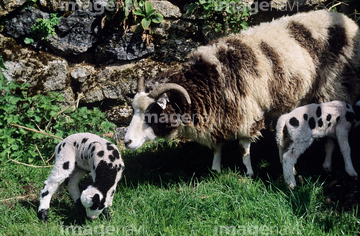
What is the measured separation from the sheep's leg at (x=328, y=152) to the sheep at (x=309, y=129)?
0.29 meters

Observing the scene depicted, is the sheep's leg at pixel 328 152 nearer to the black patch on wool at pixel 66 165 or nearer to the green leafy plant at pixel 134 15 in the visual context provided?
the black patch on wool at pixel 66 165

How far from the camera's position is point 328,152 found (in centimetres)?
421

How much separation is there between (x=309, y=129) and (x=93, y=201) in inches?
92.7

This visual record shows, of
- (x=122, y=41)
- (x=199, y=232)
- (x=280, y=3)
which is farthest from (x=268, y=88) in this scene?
(x=122, y=41)

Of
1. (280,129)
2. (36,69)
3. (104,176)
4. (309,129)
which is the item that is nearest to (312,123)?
(309,129)

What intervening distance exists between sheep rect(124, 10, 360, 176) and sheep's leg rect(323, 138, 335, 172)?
0.56 meters

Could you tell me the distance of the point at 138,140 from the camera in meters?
3.87

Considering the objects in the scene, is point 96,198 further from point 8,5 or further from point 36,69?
point 8,5

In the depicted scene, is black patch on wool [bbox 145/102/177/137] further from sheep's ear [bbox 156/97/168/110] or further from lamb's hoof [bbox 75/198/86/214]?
lamb's hoof [bbox 75/198/86/214]

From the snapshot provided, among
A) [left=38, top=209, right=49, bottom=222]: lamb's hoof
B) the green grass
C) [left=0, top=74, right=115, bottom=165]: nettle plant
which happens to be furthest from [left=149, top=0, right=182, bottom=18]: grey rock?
[left=38, top=209, right=49, bottom=222]: lamb's hoof

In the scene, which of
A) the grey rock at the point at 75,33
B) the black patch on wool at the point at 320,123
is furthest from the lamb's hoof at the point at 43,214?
the black patch on wool at the point at 320,123

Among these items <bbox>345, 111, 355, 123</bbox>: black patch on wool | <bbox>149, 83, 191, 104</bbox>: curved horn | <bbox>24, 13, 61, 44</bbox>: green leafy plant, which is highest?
<bbox>24, 13, 61, 44</bbox>: green leafy plant

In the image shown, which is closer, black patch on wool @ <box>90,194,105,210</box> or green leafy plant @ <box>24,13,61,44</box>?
black patch on wool @ <box>90,194,105,210</box>

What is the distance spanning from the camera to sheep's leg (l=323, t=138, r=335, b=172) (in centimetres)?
413
